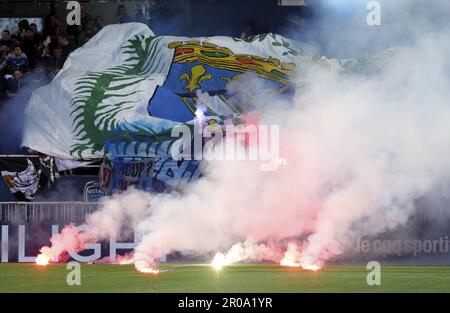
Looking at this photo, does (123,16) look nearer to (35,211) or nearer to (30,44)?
(30,44)

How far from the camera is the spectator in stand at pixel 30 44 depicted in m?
21.0

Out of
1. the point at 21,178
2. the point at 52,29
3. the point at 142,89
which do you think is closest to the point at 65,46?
the point at 52,29

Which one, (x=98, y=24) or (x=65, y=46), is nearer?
(x=65, y=46)

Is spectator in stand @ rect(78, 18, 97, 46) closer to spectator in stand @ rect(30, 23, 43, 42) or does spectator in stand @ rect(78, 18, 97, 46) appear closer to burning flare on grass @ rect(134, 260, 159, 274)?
spectator in stand @ rect(30, 23, 43, 42)

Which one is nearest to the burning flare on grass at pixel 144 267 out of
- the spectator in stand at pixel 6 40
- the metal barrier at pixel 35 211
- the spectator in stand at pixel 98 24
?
the metal barrier at pixel 35 211

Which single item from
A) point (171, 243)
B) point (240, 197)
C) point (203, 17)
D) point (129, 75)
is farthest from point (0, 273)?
point (203, 17)

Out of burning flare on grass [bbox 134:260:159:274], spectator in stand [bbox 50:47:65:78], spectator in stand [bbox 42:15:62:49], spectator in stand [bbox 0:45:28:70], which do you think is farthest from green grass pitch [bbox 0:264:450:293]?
spectator in stand [bbox 42:15:62:49]

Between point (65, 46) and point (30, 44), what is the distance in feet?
2.23

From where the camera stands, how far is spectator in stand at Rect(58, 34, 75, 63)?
21.1 meters

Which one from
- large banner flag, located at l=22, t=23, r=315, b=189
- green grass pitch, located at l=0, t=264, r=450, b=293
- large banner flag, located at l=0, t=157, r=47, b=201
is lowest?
green grass pitch, located at l=0, t=264, r=450, b=293

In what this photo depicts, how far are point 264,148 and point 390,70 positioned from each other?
2366mm

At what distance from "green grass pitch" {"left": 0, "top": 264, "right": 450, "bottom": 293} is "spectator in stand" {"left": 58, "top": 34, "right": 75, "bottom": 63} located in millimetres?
5535

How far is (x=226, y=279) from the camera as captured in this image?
570 inches

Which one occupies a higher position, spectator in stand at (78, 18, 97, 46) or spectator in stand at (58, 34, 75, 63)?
spectator in stand at (78, 18, 97, 46)
